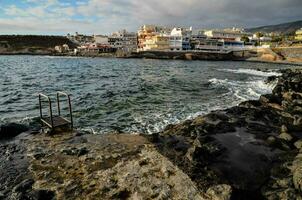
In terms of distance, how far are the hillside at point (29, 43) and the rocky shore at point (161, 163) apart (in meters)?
149

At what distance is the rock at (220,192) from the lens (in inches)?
308

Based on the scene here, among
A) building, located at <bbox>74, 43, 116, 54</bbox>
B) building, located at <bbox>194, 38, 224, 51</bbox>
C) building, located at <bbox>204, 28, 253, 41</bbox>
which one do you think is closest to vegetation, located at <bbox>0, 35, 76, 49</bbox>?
building, located at <bbox>74, 43, 116, 54</bbox>

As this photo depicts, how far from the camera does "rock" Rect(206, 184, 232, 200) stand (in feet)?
25.7

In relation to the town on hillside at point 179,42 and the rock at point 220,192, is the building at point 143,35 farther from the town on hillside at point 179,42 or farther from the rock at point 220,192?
the rock at point 220,192

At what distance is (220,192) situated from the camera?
8.03 metres

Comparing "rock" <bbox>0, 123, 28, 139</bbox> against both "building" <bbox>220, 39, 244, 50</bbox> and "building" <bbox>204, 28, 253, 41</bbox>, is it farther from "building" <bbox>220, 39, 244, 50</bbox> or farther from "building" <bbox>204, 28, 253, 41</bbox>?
"building" <bbox>204, 28, 253, 41</bbox>

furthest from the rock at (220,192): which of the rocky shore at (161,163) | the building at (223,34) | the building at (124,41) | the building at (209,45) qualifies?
the building at (124,41)

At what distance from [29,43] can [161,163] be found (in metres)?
181

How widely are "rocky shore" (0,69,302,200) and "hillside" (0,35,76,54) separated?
149m

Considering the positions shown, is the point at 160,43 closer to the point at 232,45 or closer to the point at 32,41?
the point at 232,45

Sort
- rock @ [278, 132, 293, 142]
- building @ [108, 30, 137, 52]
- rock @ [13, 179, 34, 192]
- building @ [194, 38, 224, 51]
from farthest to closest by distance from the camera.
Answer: building @ [108, 30, 137, 52], building @ [194, 38, 224, 51], rock @ [278, 132, 293, 142], rock @ [13, 179, 34, 192]

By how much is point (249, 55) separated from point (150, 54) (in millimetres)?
39462

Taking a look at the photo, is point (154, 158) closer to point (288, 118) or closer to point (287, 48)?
point (288, 118)

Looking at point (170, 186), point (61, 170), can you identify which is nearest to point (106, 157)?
point (61, 170)
